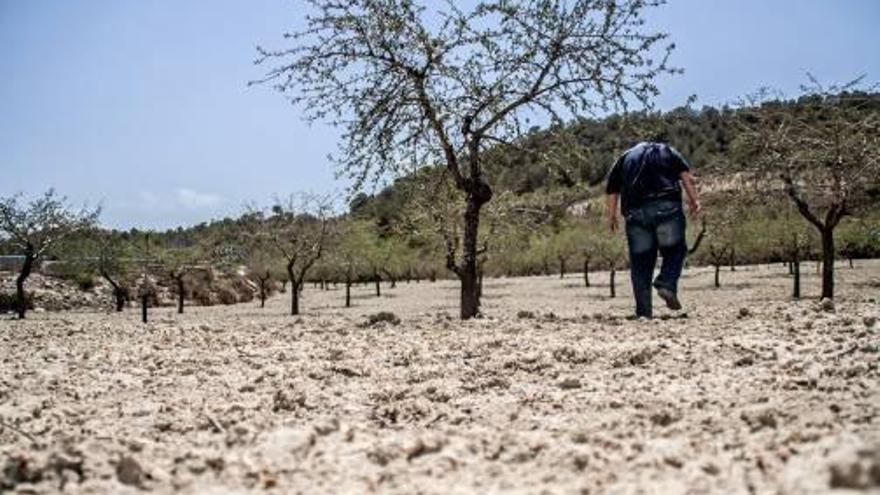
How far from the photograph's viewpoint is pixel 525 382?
4.10m

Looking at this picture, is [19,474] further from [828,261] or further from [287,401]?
[828,261]

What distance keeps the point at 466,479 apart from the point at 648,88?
7.93m

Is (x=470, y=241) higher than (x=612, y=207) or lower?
lower

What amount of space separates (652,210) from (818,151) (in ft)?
38.1

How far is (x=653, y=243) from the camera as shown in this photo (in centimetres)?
715

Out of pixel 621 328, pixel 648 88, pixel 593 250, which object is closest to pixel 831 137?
pixel 648 88

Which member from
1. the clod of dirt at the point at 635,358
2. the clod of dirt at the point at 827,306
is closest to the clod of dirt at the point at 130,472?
the clod of dirt at the point at 635,358

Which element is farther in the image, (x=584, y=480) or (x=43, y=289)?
(x=43, y=289)

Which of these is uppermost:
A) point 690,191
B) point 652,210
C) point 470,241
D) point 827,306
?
point 690,191

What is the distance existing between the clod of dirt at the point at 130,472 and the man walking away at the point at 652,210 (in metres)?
5.13

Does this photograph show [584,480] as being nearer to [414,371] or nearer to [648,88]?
[414,371]

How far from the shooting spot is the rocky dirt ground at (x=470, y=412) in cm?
241

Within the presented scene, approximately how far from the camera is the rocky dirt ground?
2408 millimetres

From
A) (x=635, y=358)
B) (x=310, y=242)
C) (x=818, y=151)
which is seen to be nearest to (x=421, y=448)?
(x=635, y=358)
